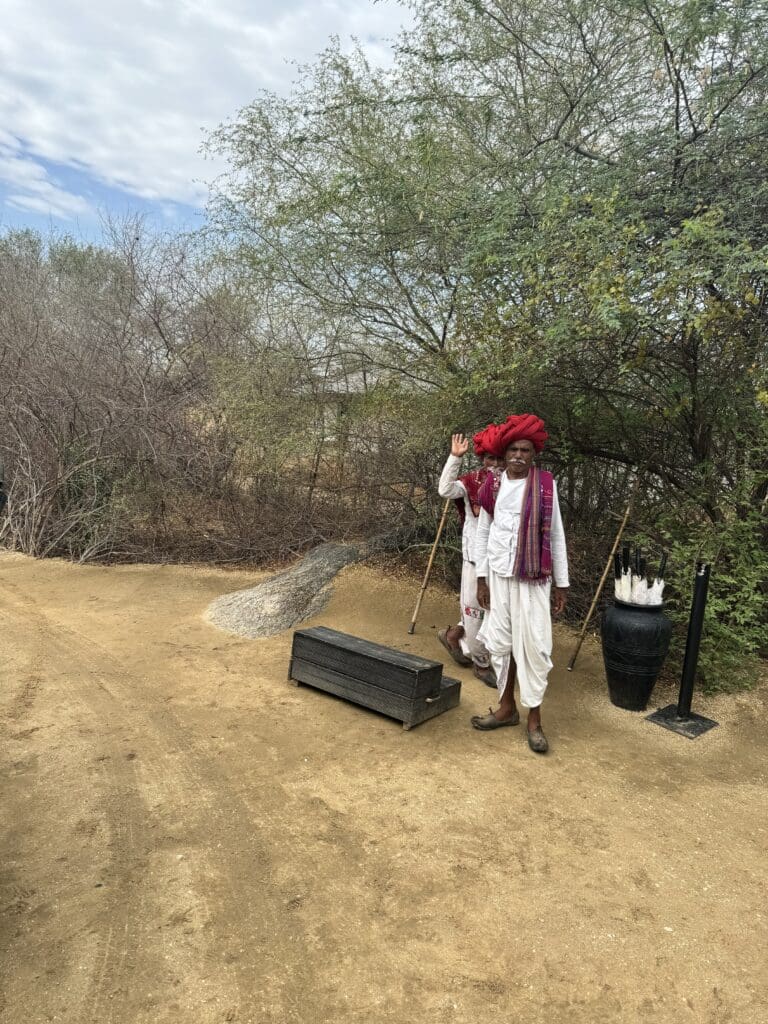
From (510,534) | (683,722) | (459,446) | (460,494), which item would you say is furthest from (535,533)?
(683,722)

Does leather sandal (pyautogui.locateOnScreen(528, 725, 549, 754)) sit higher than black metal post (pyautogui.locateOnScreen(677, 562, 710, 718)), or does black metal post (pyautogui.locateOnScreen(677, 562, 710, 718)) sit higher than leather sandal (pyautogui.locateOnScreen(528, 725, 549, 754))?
black metal post (pyautogui.locateOnScreen(677, 562, 710, 718))

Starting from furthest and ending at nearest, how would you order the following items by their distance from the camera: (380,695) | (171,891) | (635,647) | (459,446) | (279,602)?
(279,602) → (459,446) → (635,647) → (380,695) → (171,891)

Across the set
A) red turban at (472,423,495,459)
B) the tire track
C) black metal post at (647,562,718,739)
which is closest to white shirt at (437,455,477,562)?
red turban at (472,423,495,459)

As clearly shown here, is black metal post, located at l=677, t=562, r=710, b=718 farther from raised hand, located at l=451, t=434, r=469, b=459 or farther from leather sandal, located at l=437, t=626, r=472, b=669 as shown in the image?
raised hand, located at l=451, t=434, r=469, b=459

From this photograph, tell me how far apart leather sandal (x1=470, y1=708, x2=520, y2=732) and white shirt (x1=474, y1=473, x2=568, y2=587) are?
96 cm

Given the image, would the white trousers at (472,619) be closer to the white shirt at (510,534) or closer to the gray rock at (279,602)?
the white shirt at (510,534)

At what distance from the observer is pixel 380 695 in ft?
14.2

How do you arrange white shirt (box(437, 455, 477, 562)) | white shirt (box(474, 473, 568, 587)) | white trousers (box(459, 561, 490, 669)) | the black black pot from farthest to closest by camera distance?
white trousers (box(459, 561, 490, 669)), white shirt (box(437, 455, 477, 562)), the black black pot, white shirt (box(474, 473, 568, 587))

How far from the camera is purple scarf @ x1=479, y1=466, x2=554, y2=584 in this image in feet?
12.7

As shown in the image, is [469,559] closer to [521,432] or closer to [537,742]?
[521,432]

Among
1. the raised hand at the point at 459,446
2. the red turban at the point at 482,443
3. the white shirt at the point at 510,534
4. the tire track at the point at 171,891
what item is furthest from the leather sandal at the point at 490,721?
the raised hand at the point at 459,446

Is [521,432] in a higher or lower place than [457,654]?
higher

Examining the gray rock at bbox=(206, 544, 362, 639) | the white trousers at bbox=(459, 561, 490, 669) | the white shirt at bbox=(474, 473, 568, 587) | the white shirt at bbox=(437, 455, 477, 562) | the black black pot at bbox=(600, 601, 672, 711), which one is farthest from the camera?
the gray rock at bbox=(206, 544, 362, 639)

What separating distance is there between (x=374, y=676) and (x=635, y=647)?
72.2 inches
